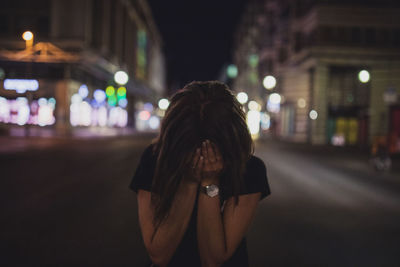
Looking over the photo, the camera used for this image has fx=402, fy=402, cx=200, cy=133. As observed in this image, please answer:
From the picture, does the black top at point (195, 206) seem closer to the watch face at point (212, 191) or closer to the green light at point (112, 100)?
the watch face at point (212, 191)

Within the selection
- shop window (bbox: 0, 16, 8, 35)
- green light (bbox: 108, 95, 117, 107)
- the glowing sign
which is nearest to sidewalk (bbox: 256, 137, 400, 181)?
the glowing sign

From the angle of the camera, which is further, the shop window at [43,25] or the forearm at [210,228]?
the shop window at [43,25]

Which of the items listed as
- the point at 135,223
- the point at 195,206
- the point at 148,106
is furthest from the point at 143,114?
the point at 195,206

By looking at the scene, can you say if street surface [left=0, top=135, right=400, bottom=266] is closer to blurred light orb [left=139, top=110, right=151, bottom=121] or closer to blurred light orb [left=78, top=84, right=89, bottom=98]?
blurred light orb [left=78, top=84, right=89, bottom=98]

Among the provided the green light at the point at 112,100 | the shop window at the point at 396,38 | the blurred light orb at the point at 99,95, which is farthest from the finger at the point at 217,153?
the green light at the point at 112,100

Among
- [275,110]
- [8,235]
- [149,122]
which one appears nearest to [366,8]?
[275,110]

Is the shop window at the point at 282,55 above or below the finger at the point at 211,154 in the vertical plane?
above

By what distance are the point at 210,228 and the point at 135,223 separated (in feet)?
16.0

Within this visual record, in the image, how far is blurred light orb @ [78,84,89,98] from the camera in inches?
1600

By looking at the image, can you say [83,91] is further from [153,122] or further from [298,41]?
[153,122]

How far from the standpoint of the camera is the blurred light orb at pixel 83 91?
4064 centimetres

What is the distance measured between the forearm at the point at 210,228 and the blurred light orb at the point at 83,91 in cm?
4075

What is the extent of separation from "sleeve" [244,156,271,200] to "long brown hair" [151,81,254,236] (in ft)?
0.23

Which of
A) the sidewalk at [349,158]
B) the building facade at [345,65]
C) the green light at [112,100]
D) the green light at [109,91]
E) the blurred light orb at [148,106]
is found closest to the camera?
the sidewalk at [349,158]
